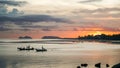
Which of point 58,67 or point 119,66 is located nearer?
point 119,66

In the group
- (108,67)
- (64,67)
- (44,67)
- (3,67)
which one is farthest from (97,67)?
(3,67)

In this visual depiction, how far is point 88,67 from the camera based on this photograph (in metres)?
75.1

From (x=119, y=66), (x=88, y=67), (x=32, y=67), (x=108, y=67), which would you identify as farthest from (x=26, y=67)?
(x=119, y=66)

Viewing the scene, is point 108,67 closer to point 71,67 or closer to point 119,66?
point 71,67

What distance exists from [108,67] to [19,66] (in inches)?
907

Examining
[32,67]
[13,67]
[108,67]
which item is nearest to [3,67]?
[13,67]

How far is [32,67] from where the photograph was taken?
75312 millimetres

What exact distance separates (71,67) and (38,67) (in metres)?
8.28

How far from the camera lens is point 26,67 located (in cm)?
7600

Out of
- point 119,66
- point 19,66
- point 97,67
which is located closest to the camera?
point 119,66

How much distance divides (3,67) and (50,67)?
11.8 m

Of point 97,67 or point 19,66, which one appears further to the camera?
point 19,66

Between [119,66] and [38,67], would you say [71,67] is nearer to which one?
[38,67]

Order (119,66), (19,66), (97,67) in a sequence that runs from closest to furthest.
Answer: (119,66) → (97,67) → (19,66)
